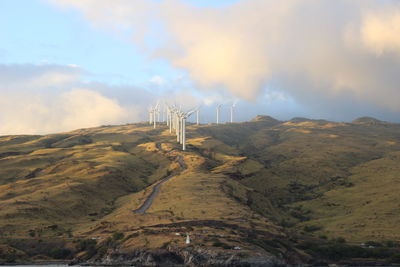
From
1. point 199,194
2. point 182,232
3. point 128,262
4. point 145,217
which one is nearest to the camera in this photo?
point 128,262

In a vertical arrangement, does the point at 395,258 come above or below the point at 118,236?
below

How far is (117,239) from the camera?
135500 mm

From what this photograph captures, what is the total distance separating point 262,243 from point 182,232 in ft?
74.0

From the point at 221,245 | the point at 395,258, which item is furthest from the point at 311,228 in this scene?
the point at 221,245

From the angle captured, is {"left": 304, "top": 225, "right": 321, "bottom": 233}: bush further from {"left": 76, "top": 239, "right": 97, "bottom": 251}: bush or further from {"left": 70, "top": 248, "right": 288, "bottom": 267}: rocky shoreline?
{"left": 76, "top": 239, "right": 97, "bottom": 251}: bush

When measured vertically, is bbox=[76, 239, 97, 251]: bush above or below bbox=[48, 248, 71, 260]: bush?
above

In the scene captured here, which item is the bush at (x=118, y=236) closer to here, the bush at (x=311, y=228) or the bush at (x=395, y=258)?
the bush at (x=311, y=228)

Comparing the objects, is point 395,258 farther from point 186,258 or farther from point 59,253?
point 59,253

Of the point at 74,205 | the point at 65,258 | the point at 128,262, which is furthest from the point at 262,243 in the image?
the point at 74,205

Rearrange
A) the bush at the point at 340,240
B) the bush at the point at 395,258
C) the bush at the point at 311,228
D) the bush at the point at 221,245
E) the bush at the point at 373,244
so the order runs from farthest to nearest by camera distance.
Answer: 1. the bush at the point at 311,228
2. the bush at the point at 340,240
3. the bush at the point at 373,244
4. the bush at the point at 395,258
5. the bush at the point at 221,245

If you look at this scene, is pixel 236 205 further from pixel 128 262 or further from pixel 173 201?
pixel 128 262

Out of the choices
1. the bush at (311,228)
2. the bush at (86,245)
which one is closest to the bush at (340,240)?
the bush at (311,228)

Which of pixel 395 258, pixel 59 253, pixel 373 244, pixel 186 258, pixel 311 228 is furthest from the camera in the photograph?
pixel 311 228

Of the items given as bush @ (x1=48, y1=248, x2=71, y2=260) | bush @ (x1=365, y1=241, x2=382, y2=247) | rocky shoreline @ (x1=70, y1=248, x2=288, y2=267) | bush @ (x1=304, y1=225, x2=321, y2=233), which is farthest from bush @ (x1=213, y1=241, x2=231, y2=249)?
bush @ (x1=304, y1=225, x2=321, y2=233)
